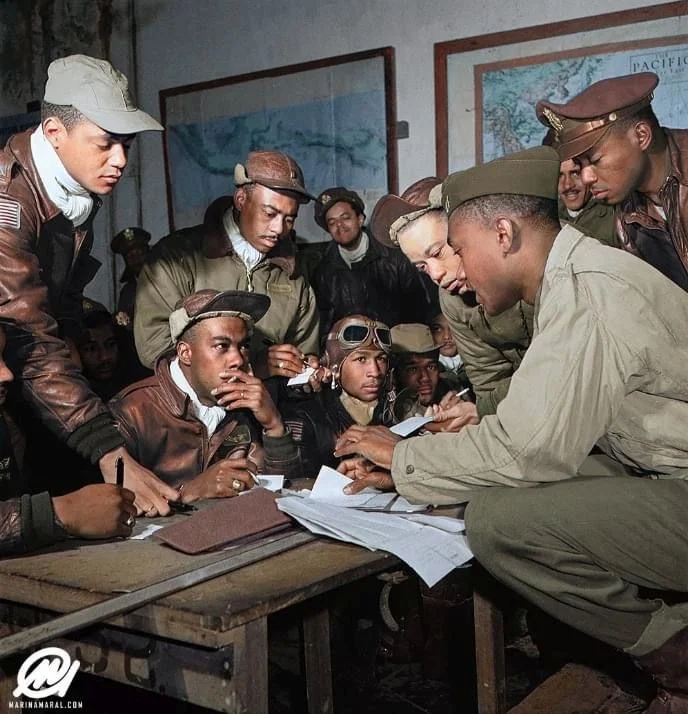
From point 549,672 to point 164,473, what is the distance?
170 cm

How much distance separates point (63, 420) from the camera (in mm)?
3066

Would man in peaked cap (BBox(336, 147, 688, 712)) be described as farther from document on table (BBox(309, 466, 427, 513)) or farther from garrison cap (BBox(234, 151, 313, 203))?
garrison cap (BBox(234, 151, 313, 203))

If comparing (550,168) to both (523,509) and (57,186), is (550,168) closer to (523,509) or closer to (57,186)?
(523,509)

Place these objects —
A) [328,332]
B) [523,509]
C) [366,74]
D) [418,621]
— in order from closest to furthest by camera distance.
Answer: [523,509], [418,621], [328,332], [366,74]

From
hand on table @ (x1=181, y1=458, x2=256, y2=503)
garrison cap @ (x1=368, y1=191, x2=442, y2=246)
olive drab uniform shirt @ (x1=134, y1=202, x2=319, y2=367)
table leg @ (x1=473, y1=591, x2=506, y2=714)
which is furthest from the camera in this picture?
garrison cap @ (x1=368, y1=191, x2=442, y2=246)

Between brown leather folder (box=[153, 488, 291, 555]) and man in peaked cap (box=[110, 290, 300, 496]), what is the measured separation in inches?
34.7

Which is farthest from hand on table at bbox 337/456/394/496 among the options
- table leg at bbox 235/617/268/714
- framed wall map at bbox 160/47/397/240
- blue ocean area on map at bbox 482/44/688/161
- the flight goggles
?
framed wall map at bbox 160/47/397/240

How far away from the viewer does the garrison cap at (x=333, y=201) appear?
4605 millimetres

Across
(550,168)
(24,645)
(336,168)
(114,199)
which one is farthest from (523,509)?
(114,199)

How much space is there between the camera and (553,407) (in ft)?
7.31

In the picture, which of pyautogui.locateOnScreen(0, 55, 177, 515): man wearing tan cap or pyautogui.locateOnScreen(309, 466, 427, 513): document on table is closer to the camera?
pyautogui.locateOnScreen(309, 466, 427, 513): document on table

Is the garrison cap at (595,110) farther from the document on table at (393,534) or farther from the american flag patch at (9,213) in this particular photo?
the american flag patch at (9,213)

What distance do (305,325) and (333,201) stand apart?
818 millimetres

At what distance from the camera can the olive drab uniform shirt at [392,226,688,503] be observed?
2252mm
